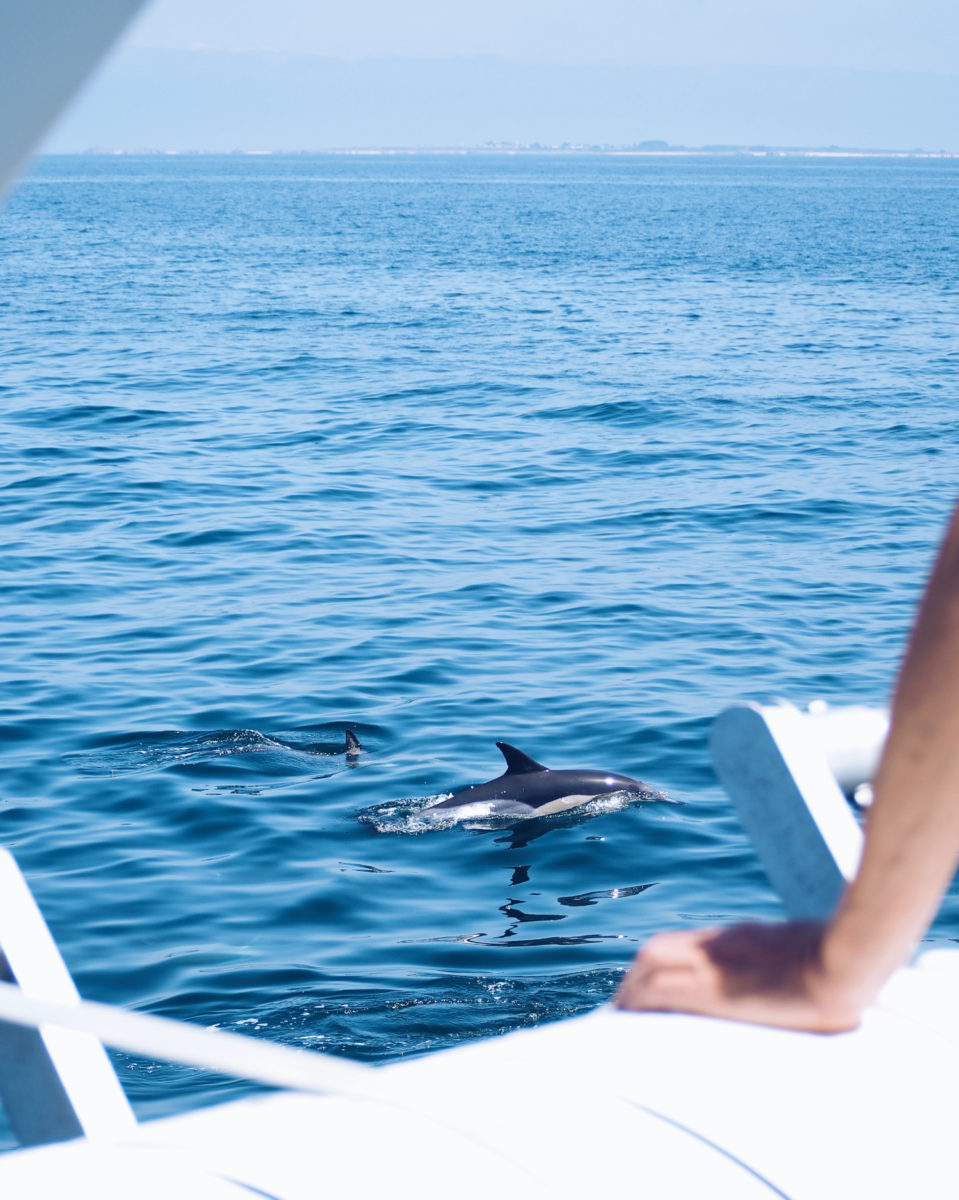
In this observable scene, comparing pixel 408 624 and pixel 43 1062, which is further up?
pixel 43 1062

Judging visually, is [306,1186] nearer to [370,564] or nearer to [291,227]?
[370,564]

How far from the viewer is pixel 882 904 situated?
1.22 meters

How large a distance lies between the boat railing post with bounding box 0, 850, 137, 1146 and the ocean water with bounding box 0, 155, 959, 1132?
2.83m

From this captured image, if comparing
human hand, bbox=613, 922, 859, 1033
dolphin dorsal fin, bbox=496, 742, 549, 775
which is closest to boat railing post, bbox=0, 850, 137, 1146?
human hand, bbox=613, 922, 859, 1033

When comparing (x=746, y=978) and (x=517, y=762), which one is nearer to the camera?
(x=746, y=978)

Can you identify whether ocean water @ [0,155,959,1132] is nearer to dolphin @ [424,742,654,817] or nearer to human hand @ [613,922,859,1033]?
dolphin @ [424,742,654,817]

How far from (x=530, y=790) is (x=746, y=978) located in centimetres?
812

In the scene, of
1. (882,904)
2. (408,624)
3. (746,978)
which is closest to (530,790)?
(408,624)

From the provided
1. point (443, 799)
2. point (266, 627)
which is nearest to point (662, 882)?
point (443, 799)

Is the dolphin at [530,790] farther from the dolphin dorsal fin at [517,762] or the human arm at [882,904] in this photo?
the human arm at [882,904]

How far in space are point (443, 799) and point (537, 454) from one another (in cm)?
1442

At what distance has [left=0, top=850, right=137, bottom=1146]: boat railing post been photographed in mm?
1750

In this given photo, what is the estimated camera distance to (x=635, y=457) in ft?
78.2

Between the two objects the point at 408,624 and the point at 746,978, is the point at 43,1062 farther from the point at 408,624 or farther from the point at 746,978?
the point at 408,624
